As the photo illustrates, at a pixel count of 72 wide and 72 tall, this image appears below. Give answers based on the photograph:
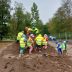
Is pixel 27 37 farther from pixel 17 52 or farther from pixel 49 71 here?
pixel 49 71

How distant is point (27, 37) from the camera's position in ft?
91.2

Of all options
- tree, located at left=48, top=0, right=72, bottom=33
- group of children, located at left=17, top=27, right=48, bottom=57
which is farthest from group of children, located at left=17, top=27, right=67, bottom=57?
tree, located at left=48, top=0, right=72, bottom=33

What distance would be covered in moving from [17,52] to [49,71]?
35.1ft

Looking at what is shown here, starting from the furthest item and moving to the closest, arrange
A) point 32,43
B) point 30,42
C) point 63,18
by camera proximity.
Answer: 1. point 63,18
2. point 32,43
3. point 30,42

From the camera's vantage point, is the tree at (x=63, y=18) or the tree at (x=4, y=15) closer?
the tree at (x=4, y=15)

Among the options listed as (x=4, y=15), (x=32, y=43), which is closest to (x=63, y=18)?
(x=4, y=15)

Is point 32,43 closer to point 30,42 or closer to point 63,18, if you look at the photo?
point 30,42

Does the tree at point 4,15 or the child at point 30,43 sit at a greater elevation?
the tree at point 4,15

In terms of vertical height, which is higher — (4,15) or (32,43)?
(4,15)

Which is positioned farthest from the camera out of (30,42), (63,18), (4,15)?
(63,18)

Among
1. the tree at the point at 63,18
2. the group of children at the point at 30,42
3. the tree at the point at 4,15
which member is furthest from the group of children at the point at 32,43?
the tree at the point at 63,18

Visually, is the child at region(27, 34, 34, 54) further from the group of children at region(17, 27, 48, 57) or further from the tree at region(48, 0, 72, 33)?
the tree at region(48, 0, 72, 33)

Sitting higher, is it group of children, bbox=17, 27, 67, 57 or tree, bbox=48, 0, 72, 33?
tree, bbox=48, 0, 72, 33

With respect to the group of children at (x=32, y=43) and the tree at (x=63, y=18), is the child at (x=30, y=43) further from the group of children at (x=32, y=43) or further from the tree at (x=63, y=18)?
the tree at (x=63, y=18)
